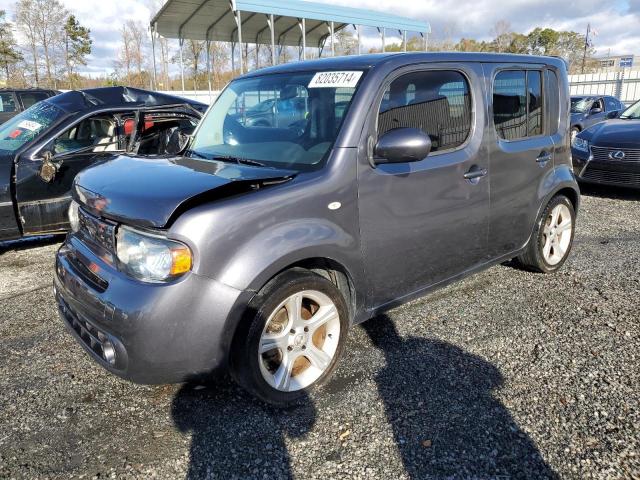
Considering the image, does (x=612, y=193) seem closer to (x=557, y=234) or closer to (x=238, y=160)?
(x=557, y=234)

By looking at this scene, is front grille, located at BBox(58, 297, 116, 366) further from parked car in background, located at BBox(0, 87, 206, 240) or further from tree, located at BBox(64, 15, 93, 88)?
tree, located at BBox(64, 15, 93, 88)

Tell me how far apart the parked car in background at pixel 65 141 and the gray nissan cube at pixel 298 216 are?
151 cm

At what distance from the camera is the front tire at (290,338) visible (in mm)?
2383

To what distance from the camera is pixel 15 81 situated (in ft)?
117

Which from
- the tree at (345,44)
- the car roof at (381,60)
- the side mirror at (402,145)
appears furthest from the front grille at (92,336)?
the tree at (345,44)

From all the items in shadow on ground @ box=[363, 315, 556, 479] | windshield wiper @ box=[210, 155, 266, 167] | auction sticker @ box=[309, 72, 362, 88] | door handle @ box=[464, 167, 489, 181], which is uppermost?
auction sticker @ box=[309, 72, 362, 88]

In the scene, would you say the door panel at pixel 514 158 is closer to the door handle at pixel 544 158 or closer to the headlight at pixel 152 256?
the door handle at pixel 544 158

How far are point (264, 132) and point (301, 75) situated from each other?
46 centimetres

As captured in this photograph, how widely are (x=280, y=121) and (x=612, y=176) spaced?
6.43 meters

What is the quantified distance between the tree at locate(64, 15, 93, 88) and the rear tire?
45.7 m

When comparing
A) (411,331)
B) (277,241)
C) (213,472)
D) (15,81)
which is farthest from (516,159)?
(15,81)

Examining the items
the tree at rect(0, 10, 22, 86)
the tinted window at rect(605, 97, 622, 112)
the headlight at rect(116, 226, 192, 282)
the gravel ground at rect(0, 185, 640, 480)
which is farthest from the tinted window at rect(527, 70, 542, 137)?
the tree at rect(0, 10, 22, 86)

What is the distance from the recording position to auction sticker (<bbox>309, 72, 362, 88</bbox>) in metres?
2.85

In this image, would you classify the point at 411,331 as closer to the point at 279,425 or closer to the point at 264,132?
the point at 279,425
